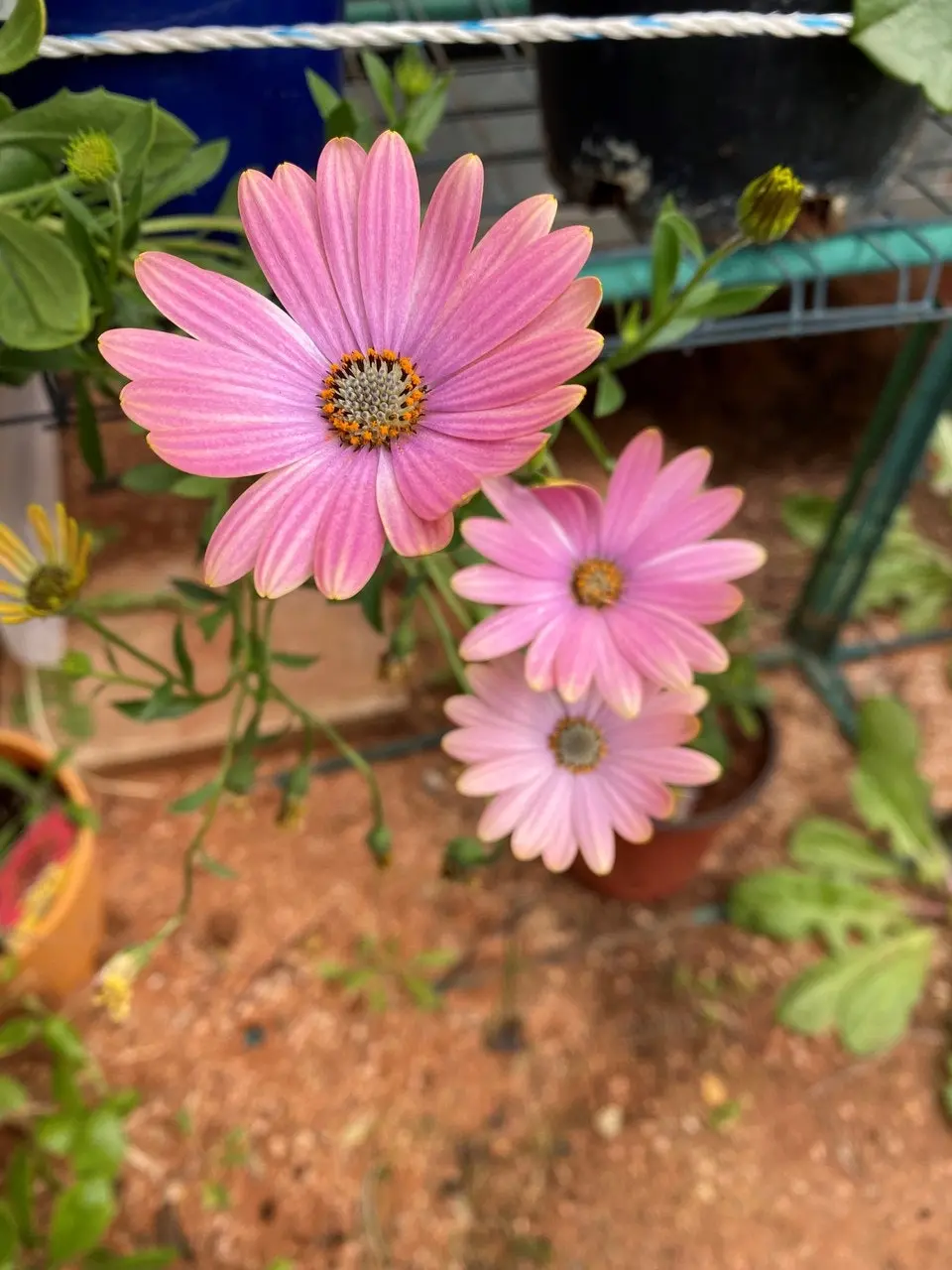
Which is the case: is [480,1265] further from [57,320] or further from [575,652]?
[57,320]

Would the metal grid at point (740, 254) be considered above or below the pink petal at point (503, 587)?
above

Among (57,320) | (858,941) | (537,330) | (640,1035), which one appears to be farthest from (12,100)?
(858,941)

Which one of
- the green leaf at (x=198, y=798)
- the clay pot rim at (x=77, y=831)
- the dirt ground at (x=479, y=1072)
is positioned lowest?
the dirt ground at (x=479, y=1072)

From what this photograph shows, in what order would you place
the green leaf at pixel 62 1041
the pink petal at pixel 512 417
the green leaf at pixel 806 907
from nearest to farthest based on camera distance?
the pink petal at pixel 512 417 < the green leaf at pixel 62 1041 < the green leaf at pixel 806 907

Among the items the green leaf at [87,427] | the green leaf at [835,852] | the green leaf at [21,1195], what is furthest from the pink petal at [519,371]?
the green leaf at [835,852]

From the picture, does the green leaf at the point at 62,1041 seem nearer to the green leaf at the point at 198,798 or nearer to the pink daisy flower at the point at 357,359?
the green leaf at the point at 198,798

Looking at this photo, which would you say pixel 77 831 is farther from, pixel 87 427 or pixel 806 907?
pixel 806 907

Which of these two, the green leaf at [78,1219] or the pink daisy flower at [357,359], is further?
the green leaf at [78,1219]

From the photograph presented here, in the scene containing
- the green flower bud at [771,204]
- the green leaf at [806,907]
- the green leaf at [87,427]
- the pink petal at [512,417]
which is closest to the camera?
the pink petal at [512,417]
